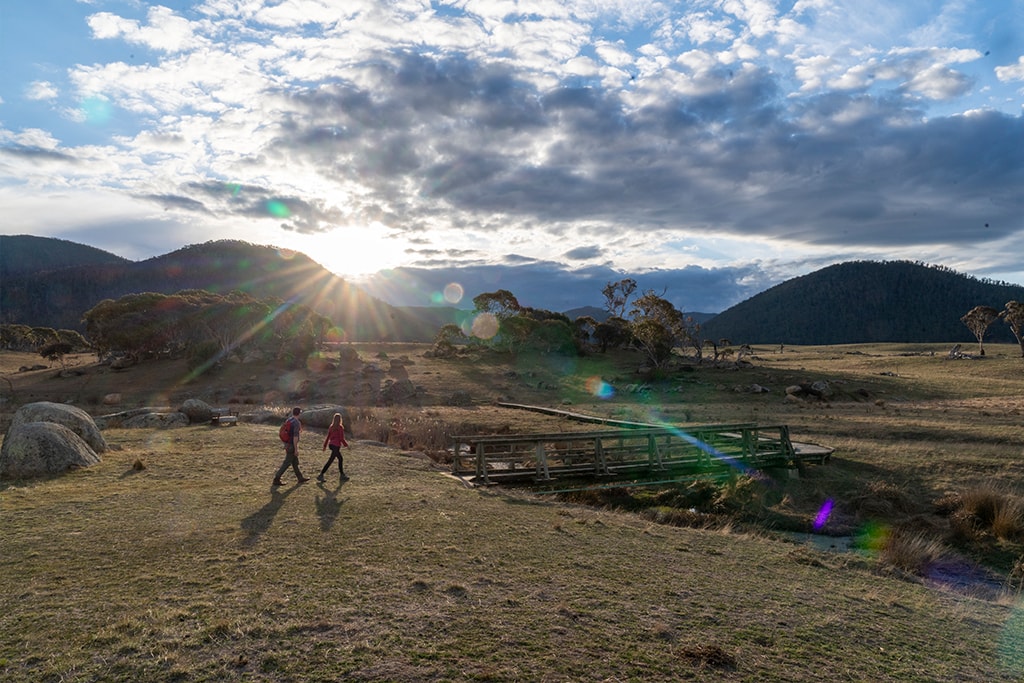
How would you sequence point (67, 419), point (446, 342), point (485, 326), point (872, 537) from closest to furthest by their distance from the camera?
1. point (872, 537)
2. point (67, 419)
3. point (446, 342)
4. point (485, 326)

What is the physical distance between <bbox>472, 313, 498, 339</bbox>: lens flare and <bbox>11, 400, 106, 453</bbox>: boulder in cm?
6840

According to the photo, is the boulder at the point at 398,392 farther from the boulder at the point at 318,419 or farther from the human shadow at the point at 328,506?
the human shadow at the point at 328,506

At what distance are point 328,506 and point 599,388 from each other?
149ft

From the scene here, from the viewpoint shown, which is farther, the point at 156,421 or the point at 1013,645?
the point at 156,421

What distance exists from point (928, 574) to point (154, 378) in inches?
2541

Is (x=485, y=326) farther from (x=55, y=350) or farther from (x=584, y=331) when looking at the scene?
(x=55, y=350)

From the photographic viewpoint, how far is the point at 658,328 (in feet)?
214

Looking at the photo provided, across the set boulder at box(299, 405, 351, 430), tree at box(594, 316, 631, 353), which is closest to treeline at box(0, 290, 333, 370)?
boulder at box(299, 405, 351, 430)

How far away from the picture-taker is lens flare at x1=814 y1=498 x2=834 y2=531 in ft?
54.5

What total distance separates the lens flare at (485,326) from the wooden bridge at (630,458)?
211 ft

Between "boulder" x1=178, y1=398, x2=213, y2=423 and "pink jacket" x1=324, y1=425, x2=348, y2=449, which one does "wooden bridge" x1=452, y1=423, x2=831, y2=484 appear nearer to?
"pink jacket" x1=324, y1=425, x2=348, y2=449

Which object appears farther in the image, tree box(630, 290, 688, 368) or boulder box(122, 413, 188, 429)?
tree box(630, 290, 688, 368)

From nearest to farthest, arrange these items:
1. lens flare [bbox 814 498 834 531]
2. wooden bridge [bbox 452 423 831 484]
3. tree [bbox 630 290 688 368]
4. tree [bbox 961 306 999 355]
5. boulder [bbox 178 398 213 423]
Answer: lens flare [bbox 814 498 834 531] < wooden bridge [bbox 452 423 831 484] < boulder [bbox 178 398 213 423] < tree [bbox 630 290 688 368] < tree [bbox 961 306 999 355]

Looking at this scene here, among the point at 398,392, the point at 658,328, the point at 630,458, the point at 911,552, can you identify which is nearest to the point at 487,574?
the point at 911,552
